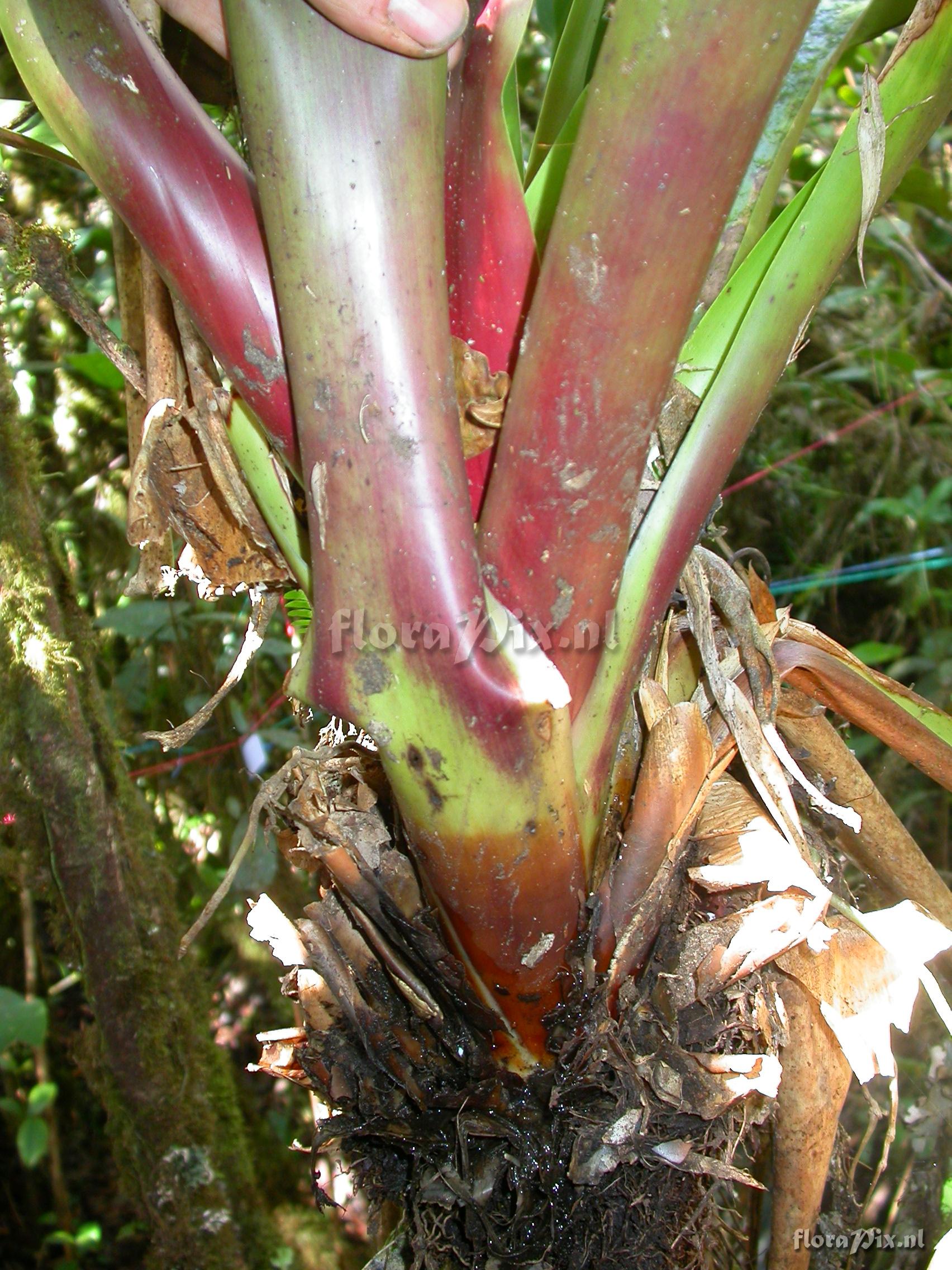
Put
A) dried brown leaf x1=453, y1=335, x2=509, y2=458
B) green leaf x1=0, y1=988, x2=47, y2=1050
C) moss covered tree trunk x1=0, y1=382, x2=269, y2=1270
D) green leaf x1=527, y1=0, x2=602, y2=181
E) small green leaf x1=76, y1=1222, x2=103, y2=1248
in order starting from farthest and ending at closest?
small green leaf x1=76, y1=1222, x2=103, y2=1248
green leaf x1=0, y1=988, x2=47, y2=1050
moss covered tree trunk x1=0, y1=382, x2=269, y2=1270
green leaf x1=527, y1=0, x2=602, y2=181
dried brown leaf x1=453, y1=335, x2=509, y2=458

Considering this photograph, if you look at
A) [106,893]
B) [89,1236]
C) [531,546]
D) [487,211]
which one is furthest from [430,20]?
[89,1236]

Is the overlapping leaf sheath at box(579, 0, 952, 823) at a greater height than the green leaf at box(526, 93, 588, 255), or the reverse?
the green leaf at box(526, 93, 588, 255)

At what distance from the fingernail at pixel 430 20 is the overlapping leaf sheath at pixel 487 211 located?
0.29ft

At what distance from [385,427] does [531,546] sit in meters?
0.09

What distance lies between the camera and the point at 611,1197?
53 cm

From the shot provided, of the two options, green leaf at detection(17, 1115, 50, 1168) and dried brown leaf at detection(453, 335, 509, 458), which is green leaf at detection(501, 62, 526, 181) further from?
green leaf at detection(17, 1115, 50, 1168)

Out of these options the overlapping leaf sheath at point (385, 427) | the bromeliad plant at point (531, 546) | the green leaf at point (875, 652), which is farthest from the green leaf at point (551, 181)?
the green leaf at point (875, 652)

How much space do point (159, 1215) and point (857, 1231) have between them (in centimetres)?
58

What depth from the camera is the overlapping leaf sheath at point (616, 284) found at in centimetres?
38

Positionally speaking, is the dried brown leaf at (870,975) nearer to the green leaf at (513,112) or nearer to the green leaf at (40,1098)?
the green leaf at (513,112)

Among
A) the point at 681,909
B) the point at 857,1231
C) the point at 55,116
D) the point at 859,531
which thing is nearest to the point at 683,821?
the point at 681,909

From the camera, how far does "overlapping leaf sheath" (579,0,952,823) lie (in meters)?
0.49

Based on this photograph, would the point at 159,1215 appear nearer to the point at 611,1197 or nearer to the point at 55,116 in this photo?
the point at 611,1197

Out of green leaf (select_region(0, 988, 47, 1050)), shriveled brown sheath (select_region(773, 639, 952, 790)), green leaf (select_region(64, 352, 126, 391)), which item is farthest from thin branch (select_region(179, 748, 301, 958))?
green leaf (select_region(64, 352, 126, 391))
